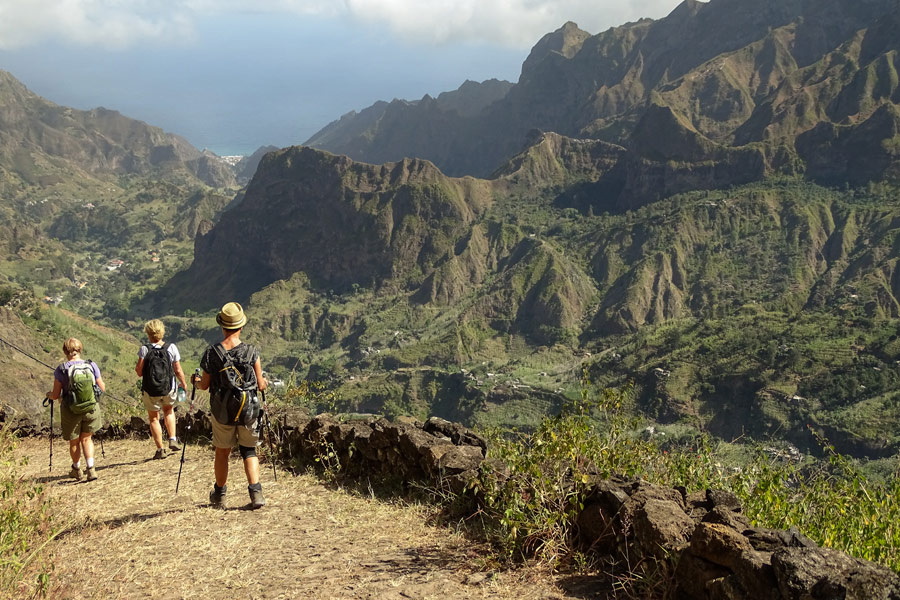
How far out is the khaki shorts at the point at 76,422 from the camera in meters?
9.40

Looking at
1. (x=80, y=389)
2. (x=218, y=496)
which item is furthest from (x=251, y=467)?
(x=80, y=389)

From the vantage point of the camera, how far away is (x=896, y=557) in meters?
5.01

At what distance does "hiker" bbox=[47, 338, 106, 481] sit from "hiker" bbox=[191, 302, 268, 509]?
3.32 metres

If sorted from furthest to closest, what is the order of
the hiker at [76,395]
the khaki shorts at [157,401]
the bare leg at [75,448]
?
the khaki shorts at [157,401]
the bare leg at [75,448]
the hiker at [76,395]

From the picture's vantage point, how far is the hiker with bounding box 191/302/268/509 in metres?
7.21

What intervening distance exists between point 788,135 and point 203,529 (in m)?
188

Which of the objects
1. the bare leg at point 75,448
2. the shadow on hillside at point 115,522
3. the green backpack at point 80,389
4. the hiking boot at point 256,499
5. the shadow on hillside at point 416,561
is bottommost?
the shadow on hillside at point 416,561

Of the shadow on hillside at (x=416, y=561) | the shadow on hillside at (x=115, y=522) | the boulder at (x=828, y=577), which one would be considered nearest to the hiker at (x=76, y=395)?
the shadow on hillside at (x=115, y=522)

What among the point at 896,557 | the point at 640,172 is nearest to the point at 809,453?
the point at 896,557

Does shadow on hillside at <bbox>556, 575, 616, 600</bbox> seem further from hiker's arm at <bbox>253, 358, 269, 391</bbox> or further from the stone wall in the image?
hiker's arm at <bbox>253, 358, 269, 391</bbox>

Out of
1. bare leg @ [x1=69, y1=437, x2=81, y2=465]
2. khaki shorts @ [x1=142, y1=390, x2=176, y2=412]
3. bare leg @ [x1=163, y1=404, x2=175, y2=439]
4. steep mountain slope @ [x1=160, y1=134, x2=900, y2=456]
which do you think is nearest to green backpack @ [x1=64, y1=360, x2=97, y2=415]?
bare leg @ [x1=69, y1=437, x2=81, y2=465]

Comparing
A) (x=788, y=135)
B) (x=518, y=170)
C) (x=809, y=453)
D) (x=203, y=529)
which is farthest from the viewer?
(x=518, y=170)

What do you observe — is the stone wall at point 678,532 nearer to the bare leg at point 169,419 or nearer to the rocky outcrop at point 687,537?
the rocky outcrop at point 687,537

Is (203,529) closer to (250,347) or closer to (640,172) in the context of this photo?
(250,347)
